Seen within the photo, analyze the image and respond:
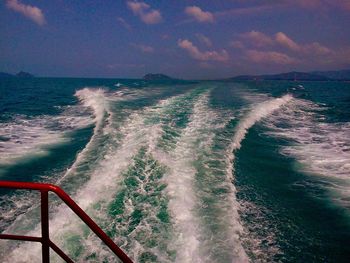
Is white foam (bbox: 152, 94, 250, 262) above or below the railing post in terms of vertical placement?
below

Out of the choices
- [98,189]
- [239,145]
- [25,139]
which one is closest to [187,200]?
[98,189]

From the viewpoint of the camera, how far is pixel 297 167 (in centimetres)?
885

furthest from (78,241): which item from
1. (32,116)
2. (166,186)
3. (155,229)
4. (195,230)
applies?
(32,116)

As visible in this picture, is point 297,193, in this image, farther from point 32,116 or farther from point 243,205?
point 32,116

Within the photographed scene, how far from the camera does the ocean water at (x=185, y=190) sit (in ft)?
15.6

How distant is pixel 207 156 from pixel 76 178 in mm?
3756

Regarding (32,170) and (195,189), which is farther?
(32,170)

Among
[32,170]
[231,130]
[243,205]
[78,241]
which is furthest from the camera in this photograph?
[231,130]

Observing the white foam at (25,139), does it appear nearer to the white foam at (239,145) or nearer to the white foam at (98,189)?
the white foam at (98,189)

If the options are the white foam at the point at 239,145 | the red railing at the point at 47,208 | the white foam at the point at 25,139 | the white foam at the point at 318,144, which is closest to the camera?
the red railing at the point at 47,208

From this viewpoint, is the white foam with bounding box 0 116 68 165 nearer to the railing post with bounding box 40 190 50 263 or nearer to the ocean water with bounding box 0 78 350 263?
the ocean water with bounding box 0 78 350 263

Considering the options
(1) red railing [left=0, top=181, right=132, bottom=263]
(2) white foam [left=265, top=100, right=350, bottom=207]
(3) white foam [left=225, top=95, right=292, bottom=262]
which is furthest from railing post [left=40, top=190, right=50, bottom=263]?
(2) white foam [left=265, top=100, right=350, bottom=207]

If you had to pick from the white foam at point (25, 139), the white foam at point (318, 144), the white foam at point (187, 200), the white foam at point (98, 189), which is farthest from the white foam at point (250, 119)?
the white foam at point (25, 139)

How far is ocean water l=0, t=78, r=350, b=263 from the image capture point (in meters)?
4.76
